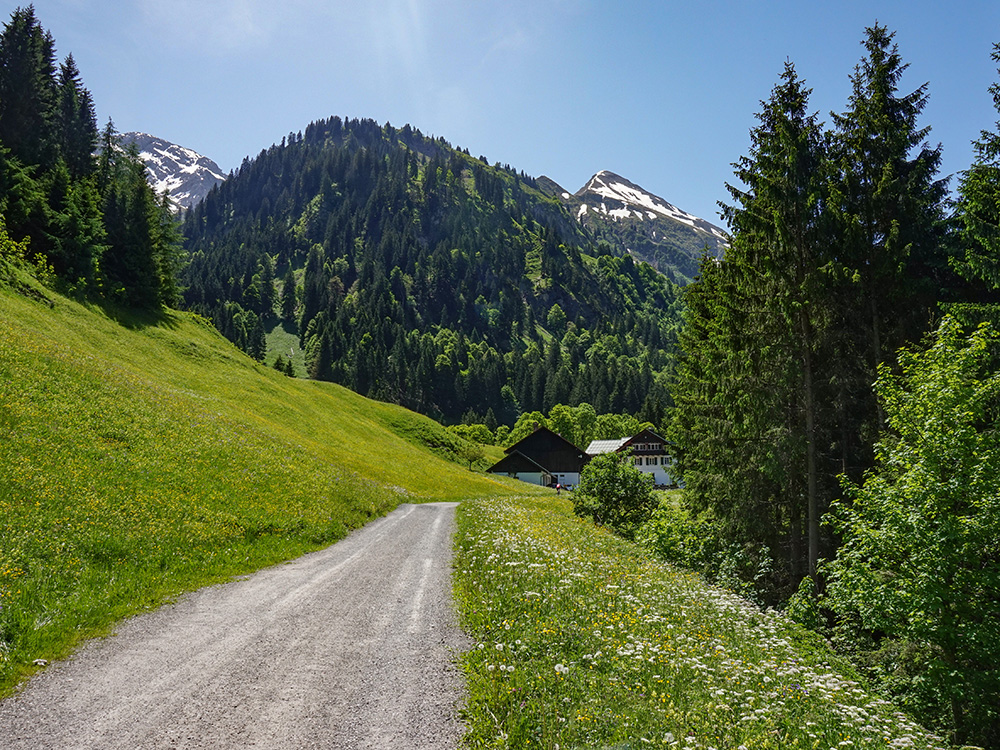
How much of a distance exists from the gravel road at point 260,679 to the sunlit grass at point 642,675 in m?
0.83

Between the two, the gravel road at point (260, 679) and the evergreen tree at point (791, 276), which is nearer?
the gravel road at point (260, 679)

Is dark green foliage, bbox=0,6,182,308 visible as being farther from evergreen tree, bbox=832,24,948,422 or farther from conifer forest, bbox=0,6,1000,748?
evergreen tree, bbox=832,24,948,422

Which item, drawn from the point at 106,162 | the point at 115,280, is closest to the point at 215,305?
the point at 106,162

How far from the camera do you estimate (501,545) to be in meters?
17.6

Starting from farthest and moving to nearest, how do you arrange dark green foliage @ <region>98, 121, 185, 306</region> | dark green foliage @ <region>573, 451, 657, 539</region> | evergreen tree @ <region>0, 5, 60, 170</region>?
1. evergreen tree @ <region>0, 5, 60, 170</region>
2. dark green foliage @ <region>98, 121, 185, 306</region>
3. dark green foliage @ <region>573, 451, 657, 539</region>

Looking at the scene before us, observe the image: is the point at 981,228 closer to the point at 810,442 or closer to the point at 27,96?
the point at 810,442

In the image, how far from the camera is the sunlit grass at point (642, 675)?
21.0ft

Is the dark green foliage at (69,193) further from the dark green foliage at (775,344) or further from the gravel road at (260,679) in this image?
the dark green foliage at (775,344)

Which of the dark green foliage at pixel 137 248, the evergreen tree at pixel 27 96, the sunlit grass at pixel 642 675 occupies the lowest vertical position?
the sunlit grass at pixel 642 675

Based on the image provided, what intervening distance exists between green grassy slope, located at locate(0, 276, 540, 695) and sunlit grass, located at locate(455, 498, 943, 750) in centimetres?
728

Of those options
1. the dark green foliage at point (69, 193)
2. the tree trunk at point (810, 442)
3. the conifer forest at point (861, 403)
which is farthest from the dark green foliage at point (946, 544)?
the dark green foliage at point (69, 193)

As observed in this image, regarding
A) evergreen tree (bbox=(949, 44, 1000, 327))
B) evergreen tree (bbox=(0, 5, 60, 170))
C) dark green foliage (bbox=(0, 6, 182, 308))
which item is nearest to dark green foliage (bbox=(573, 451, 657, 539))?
evergreen tree (bbox=(949, 44, 1000, 327))

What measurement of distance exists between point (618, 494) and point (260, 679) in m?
28.9

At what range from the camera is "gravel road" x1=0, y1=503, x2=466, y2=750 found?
6.58m
